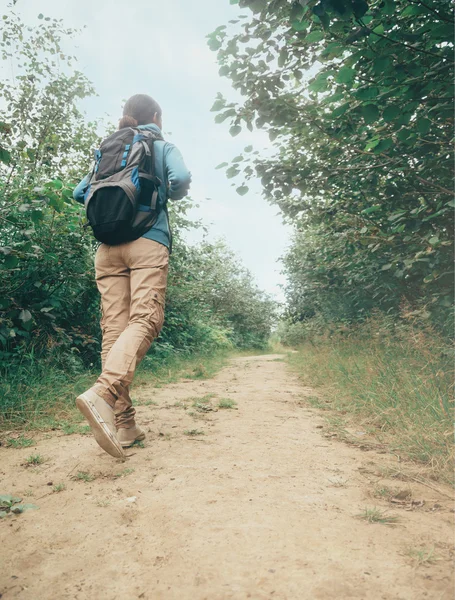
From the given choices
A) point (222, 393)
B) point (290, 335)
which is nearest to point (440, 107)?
point (222, 393)

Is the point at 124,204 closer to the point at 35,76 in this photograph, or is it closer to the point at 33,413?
the point at 33,413

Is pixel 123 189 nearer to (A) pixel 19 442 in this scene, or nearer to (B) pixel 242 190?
(A) pixel 19 442

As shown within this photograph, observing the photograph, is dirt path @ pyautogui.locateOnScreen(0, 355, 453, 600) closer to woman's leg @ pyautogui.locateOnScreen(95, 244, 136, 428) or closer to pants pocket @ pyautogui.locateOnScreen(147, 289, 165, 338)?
woman's leg @ pyautogui.locateOnScreen(95, 244, 136, 428)

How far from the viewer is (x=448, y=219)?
14.5 feet

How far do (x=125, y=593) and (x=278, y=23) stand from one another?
13.0 feet

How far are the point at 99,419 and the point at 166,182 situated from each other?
156 cm

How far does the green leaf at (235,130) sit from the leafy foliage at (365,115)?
2cm

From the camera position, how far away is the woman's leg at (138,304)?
222 centimetres

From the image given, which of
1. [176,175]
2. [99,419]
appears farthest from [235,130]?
[99,419]

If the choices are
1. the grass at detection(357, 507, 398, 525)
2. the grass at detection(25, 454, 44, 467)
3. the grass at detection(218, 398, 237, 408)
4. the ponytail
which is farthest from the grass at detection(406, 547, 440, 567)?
the ponytail

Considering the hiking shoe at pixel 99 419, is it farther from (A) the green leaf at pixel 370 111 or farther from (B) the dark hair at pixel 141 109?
(A) the green leaf at pixel 370 111

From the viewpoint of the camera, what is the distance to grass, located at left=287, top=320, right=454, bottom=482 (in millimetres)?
2166

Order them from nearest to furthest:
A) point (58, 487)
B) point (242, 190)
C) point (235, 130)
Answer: point (58, 487) < point (235, 130) < point (242, 190)

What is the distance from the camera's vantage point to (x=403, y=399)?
3.01 metres
